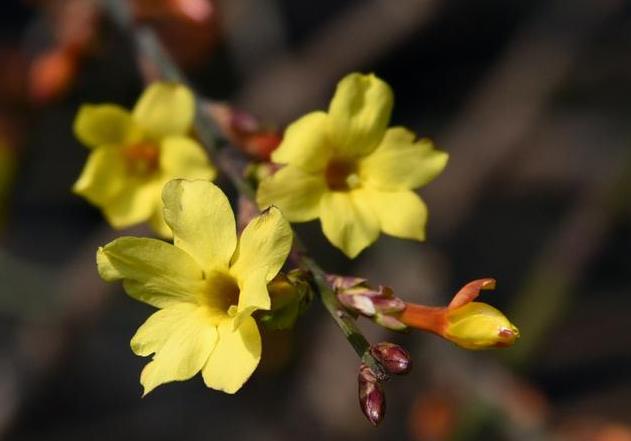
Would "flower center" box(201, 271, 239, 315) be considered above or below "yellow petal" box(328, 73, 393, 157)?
below

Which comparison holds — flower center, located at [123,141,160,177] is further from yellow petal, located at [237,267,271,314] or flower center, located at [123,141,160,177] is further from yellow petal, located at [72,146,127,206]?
yellow petal, located at [237,267,271,314]

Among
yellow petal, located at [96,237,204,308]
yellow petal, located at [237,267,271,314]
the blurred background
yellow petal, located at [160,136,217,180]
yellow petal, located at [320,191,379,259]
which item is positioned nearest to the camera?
yellow petal, located at [237,267,271,314]

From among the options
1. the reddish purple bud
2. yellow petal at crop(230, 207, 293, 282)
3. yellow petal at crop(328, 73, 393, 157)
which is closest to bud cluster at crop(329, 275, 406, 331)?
the reddish purple bud

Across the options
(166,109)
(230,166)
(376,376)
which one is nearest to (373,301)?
(376,376)

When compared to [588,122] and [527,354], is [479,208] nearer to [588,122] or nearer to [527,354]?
[588,122]

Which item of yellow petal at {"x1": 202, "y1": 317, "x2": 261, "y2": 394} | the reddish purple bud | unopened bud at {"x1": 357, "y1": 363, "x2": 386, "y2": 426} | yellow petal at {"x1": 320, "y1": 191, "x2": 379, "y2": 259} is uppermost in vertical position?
yellow petal at {"x1": 320, "y1": 191, "x2": 379, "y2": 259}

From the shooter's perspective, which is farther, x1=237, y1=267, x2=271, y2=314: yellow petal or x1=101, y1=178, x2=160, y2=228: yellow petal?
x1=101, y1=178, x2=160, y2=228: yellow petal

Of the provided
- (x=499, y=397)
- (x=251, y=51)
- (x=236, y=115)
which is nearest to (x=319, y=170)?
(x=236, y=115)
